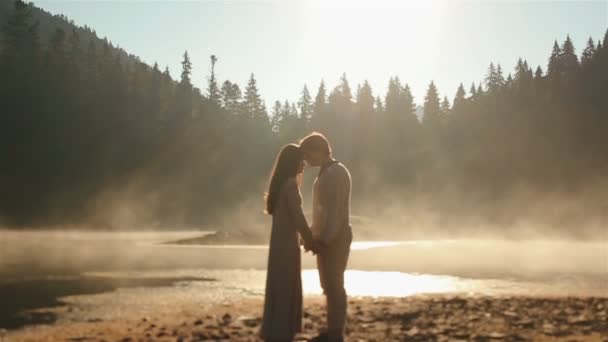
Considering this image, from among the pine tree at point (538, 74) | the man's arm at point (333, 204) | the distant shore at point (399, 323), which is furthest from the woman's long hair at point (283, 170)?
the pine tree at point (538, 74)

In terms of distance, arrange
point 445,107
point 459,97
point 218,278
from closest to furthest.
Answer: point 218,278
point 459,97
point 445,107

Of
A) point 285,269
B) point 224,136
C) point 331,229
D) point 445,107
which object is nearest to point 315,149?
point 331,229

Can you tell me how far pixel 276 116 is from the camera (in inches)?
6260

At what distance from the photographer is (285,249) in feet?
25.8

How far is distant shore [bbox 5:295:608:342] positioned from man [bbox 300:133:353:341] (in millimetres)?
936

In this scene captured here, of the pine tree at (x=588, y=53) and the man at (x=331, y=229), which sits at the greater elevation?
the pine tree at (x=588, y=53)

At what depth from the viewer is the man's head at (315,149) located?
26.2ft

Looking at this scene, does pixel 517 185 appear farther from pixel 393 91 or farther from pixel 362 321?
pixel 362 321

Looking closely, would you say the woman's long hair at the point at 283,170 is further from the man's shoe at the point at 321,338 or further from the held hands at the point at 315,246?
the man's shoe at the point at 321,338

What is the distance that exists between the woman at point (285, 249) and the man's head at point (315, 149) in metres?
0.14

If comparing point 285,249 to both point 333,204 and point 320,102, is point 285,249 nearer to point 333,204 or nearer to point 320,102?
point 333,204

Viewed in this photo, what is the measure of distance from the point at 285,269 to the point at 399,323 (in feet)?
10.6

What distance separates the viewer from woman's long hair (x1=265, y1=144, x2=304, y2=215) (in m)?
7.84

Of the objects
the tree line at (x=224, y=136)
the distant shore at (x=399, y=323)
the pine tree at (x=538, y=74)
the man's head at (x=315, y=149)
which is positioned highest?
the pine tree at (x=538, y=74)
